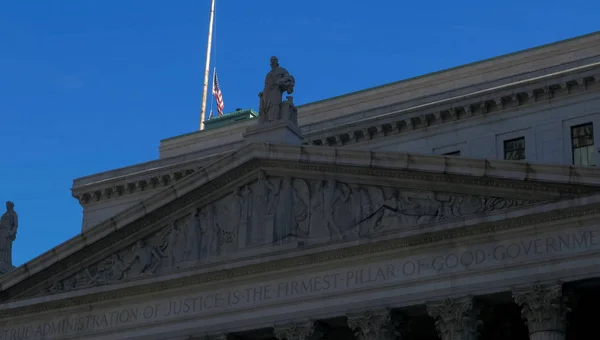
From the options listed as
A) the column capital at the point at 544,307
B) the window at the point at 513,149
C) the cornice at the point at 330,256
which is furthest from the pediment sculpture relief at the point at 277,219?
the window at the point at 513,149

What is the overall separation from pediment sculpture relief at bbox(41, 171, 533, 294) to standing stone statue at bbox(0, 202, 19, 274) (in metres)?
4.55

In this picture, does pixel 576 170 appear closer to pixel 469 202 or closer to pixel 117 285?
pixel 469 202

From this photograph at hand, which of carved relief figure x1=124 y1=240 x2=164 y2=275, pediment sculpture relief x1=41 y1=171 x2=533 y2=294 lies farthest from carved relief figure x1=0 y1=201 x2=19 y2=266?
carved relief figure x1=124 y1=240 x2=164 y2=275

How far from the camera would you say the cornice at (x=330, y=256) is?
35.7 meters

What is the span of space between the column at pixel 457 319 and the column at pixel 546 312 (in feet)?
5.63

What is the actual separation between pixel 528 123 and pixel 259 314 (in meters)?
15.3

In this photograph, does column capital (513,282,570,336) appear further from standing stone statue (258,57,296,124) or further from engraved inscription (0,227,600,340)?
standing stone statue (258,57,296,124)

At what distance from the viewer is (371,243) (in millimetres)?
38344

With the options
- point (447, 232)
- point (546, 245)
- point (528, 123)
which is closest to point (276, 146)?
point (447, 232)

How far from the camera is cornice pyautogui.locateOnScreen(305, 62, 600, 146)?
48.5 meters

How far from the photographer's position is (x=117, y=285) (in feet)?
143

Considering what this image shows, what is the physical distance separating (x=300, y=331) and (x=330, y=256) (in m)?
2.46

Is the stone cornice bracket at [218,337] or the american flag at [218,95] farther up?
the american flag at [218,95]

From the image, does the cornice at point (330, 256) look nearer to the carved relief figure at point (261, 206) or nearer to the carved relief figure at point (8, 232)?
the carved relief figure at point (261, 206)
